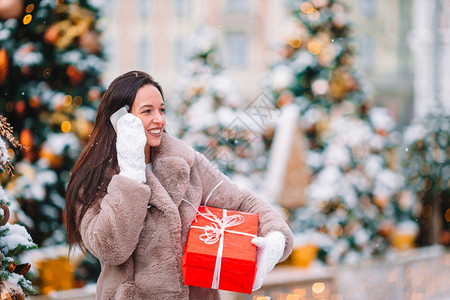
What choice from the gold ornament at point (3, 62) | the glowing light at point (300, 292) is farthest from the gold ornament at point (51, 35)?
the glowing light at point (300, 292)

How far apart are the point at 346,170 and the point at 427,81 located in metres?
3.29

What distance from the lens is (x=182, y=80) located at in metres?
5.56

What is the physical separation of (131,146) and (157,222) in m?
0.28

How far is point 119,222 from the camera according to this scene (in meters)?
1.69

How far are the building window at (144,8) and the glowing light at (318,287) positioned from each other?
14.8 m

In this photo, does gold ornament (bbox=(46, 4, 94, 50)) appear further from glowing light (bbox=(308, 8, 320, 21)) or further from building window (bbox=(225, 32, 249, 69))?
building window (bbox=(225, 32, 249, 69))

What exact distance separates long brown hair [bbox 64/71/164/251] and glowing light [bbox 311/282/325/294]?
2853mm

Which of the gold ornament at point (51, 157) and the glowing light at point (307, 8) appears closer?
the gold ornament at point (51, 157)

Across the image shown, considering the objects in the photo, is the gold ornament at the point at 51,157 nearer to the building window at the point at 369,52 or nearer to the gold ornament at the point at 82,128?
the gold ornament at the point at 82,128

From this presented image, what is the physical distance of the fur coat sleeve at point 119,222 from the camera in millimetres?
1688

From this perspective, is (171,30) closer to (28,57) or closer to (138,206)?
(28,57)

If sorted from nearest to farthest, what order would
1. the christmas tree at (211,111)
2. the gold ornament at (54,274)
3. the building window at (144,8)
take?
the gold ornament at (54,274) < the christmas tree at (211,111) < the building window at (144,8)

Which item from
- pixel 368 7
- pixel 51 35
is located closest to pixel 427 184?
pixel 51 35

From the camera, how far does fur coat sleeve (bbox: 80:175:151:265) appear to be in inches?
66.5
